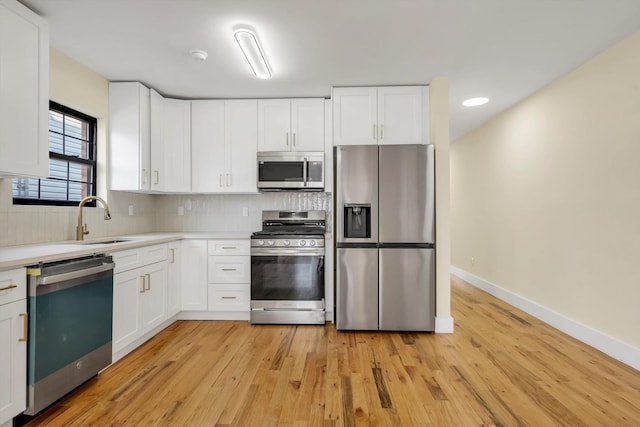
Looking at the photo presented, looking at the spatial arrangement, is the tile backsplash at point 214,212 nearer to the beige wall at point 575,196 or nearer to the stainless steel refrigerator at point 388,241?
the stainless steel refrigerator at point 388,241

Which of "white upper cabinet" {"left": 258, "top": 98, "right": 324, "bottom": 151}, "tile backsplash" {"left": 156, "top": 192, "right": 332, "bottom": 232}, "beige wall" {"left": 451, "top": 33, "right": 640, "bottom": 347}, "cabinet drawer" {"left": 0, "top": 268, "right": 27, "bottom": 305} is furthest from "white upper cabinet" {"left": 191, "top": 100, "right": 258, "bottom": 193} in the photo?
"beige wall" {"left": 451, "top": 33, "right": 640, "bottom": 347}

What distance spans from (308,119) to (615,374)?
339cm

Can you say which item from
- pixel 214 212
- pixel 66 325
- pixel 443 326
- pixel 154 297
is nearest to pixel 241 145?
pixel 214 212

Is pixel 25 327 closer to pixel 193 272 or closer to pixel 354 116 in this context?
pixel 193 272

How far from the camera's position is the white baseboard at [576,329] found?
7.83 ft

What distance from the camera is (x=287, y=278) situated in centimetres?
327

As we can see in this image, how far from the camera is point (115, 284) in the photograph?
2348 millimetres

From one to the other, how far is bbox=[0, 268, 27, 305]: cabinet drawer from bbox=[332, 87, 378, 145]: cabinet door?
8.58 feet

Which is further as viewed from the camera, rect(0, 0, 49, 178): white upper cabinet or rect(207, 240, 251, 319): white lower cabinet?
rect(207, 240, 251, 319): white lower cabinet

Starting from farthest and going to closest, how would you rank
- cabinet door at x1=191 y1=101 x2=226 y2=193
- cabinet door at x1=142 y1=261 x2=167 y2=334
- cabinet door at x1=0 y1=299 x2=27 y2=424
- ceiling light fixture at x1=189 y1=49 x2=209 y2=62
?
cabinet door at x1=191 y1=101 x2=226 y2=193
cabinet door at x1=142 y1=261 x2=167 y2=334
ceiling light fixture at x1=189 y1=49 x2=209 y2=62
cabinet door at x1=0 y1=299 x2=27 y2=424

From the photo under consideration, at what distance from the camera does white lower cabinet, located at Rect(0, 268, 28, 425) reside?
1572 millimetres

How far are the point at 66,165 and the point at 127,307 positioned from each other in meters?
1.38

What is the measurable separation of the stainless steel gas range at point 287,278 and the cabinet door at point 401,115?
1299 mm

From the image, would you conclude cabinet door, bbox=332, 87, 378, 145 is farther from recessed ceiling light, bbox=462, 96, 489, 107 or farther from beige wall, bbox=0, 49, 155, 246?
beige wall, bbox=0, 49, 155, 246
